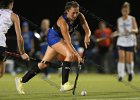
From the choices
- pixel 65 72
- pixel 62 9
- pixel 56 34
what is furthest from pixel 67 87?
pixel 62 9

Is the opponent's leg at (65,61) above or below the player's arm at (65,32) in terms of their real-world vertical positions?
below

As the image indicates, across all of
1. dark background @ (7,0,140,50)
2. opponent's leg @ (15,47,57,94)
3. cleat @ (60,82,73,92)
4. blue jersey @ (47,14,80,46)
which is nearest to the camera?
cleat @ (60,82,73,92)

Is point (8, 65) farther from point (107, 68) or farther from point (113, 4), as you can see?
point (113, 4)

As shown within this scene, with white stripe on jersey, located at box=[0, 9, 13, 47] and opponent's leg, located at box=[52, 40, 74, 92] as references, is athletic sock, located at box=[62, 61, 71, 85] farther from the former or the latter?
white stripe on jersey, located at box=[0, 9, 13, 47]

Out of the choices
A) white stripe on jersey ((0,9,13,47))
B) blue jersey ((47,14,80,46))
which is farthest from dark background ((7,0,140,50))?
white stripe on jersey ((0,9,13,47))

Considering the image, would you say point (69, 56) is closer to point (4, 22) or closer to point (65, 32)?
point (65, 32)

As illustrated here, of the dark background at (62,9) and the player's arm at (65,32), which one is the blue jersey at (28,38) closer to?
the dark background at (62,9)

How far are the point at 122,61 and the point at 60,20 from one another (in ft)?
20.0

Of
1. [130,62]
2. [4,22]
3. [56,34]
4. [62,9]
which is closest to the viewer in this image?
[4,22]

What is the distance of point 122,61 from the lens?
17.5 m

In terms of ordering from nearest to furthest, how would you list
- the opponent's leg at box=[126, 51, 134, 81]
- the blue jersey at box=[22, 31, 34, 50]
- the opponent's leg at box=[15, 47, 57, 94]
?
1. the opponent's leg at box=[15, 47, 57, 94]
2. the opponent's leg at box=[126, 51, 134, 81]
3. the blue jersey at box=[22, 31, 34, 50]

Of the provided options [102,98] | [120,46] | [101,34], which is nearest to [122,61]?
[120,46]

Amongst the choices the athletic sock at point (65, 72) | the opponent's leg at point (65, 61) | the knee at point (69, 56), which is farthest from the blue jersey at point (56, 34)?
the athletic sock at point (65, 72)

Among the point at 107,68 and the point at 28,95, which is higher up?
the point at 28,95
